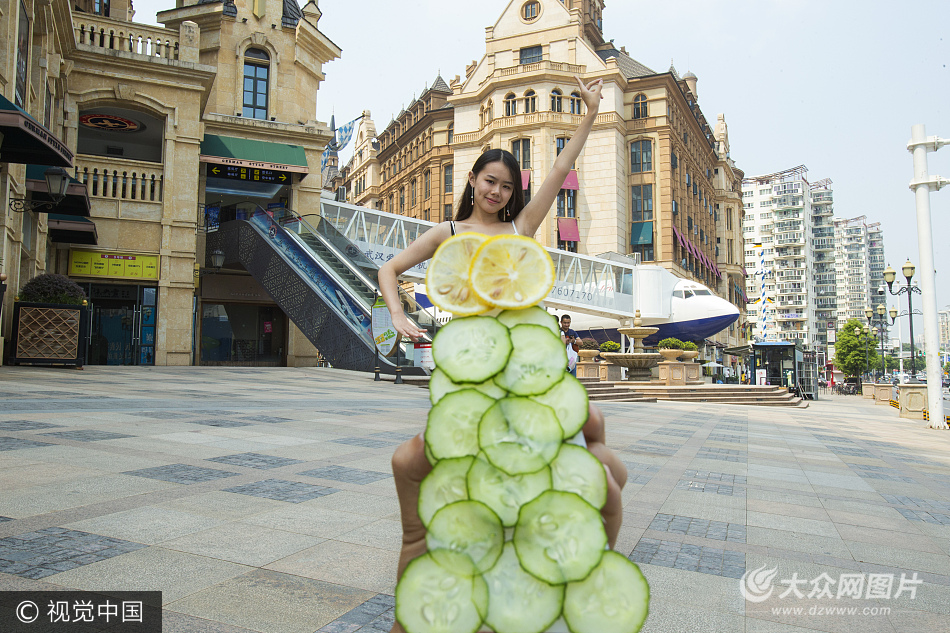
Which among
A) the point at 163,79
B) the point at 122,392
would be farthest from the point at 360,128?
the point at 122,392

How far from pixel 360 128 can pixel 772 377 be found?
195 feet

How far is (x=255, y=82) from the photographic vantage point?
25.5 m

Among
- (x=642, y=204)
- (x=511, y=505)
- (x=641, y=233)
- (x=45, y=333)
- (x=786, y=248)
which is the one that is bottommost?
(x=511, y=505)

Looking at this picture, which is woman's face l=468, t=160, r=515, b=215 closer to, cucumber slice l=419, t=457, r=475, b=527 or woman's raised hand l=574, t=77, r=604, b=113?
woman's raised hand l=574, t=77, r=604, b=113

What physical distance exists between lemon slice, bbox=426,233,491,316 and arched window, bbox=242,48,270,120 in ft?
87.1

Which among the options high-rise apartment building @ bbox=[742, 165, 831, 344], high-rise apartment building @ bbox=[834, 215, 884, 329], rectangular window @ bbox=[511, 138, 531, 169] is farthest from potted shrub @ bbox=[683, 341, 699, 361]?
high-rise apartment building @ bbox=[834, 215, 884, 329]

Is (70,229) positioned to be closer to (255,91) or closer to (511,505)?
(255,91)

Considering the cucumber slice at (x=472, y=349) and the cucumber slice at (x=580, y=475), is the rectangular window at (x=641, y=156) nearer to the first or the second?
the cucumber slice at (x=472, y=349)

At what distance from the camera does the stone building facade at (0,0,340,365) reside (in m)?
19.7

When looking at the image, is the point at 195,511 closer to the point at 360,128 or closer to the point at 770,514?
the point at 770,514

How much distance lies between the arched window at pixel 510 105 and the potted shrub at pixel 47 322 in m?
34.2

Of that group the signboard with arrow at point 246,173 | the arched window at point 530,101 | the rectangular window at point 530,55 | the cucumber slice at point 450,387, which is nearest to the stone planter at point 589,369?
the signboard with arrow at point 246,173

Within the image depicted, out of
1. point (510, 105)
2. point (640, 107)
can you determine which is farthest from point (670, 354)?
point (640, 107)

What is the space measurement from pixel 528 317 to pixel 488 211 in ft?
2.09
